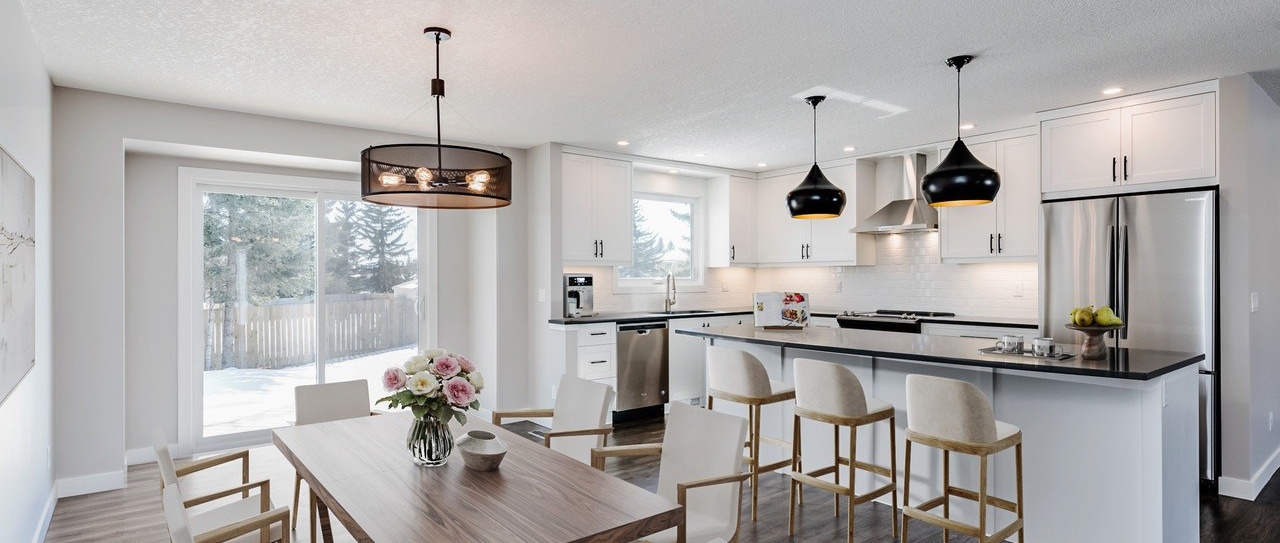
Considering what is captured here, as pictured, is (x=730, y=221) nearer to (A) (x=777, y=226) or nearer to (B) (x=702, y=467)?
(A) (x=777, y=226)

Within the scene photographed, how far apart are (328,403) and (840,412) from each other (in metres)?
2.49

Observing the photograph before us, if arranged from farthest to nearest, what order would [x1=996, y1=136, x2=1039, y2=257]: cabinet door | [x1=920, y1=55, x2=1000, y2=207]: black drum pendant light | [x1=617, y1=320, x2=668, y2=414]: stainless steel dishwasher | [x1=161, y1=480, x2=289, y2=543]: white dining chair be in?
[x1=617, y1=320, x2=668, y2=414]: stainless steel dishwasher
[x1=996, y1=136, x2=1039, y2=257]: cabinet door
[x1=920, y1=55, x2=1000, y2=207]: black drum pendant light
[x1=161, y1=480, x2=289, y2=543]: white dining chair

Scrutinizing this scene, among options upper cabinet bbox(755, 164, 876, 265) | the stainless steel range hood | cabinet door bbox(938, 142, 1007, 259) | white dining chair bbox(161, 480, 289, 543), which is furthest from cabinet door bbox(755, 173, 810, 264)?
white dining chair bbox(161, 480, 289, 543)

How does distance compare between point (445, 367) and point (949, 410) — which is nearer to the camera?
point (445, 367)

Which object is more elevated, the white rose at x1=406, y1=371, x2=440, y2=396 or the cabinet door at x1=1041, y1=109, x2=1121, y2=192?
the cabinet door at x1=1041, y1=109, x2=1121, y2=192

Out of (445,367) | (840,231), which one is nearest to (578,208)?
(840,231)

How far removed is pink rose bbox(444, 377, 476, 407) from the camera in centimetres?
221

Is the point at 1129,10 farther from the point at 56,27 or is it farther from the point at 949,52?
the point at 56,27

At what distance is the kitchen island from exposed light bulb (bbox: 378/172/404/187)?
2.26 m

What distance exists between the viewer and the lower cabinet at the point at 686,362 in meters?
6.09

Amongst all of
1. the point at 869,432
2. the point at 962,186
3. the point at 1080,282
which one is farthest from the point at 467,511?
the point at 1080,282

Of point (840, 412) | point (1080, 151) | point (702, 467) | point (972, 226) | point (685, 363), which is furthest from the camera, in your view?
point (685, 363)

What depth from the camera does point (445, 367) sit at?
7.44ft

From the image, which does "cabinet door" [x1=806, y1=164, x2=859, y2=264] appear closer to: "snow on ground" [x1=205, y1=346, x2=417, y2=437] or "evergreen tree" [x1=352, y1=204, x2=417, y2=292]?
"evergreen tree" [x1=352, y1=204, x2=417, y2=292]
